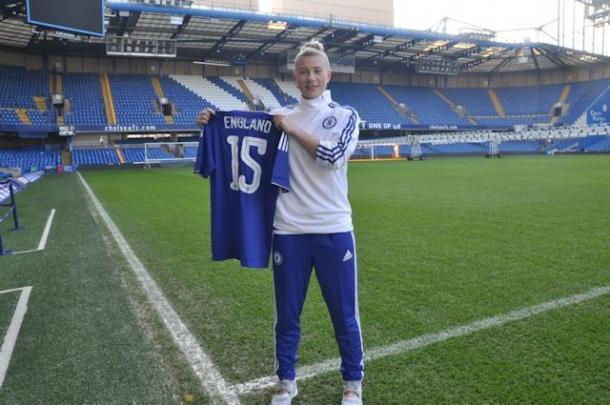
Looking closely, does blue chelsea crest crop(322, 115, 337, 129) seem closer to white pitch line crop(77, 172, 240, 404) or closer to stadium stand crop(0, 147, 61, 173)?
white pitch line crop(77, 172, 240, 404)

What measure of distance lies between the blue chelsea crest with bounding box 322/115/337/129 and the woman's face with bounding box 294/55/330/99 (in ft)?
0.51

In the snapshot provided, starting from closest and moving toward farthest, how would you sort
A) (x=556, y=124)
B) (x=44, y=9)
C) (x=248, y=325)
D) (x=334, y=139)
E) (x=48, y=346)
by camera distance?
(x=334, y=139) < (x=48, y=346) < (x=248, y=325) < (x=44, y=9) < (x=556, y=124)

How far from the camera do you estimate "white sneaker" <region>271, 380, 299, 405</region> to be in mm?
2584

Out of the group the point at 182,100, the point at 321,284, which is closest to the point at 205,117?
the point at 321,284

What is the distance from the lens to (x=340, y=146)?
2.39 metres

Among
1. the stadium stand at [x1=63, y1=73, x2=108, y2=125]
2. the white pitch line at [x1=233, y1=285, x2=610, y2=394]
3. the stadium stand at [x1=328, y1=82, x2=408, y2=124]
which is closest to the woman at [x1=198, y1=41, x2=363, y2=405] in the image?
the white pitch line at [x1=233, y1=285, x2=610, y2=394]

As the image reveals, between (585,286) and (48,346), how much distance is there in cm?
465

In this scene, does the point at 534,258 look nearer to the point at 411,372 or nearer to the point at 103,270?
the point at 411,372

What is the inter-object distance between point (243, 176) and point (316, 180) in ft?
1.54

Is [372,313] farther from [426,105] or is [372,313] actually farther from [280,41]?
[426,105]

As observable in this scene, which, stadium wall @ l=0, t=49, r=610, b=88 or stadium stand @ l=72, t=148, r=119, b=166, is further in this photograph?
stadium wall @ l=0, t=49, r=610, b=88

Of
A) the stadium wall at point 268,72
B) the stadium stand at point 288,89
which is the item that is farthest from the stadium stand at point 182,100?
the stadium stand at point 288,89

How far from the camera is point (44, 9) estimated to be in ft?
54.2

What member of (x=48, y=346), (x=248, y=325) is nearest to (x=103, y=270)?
(x=48, y=346)
